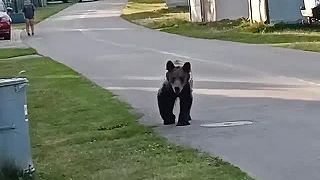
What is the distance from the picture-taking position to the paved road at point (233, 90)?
8.95 m

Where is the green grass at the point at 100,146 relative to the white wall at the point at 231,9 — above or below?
below

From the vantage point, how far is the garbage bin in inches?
300

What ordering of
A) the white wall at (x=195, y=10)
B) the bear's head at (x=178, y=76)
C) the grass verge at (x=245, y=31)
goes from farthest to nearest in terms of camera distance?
the white wall at (x=195, y=10) → the grass verge at (x=245, y=31) → the bear's head at (x=178, y=76)

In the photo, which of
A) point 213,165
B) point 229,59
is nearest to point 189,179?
point 213,165

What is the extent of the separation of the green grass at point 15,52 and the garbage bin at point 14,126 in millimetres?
20458

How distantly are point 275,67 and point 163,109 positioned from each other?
26.5 ft

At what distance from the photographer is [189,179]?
7.77 m

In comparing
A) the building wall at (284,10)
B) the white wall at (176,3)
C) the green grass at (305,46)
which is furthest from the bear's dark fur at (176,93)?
the white wall at (176,3)

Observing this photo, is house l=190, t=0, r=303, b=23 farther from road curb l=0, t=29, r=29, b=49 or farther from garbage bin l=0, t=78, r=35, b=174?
garbage bin l=0, t=78, r=35, b=174

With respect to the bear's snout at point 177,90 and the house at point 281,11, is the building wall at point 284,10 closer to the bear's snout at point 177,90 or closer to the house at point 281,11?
the house at point 281,11

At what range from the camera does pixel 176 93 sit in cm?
1101

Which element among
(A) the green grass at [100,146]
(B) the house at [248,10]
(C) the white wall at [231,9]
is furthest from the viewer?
(C) the white wall at [231,9]

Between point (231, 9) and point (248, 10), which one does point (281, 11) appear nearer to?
point (248, 10)

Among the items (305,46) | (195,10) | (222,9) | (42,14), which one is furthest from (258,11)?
(42,14)
